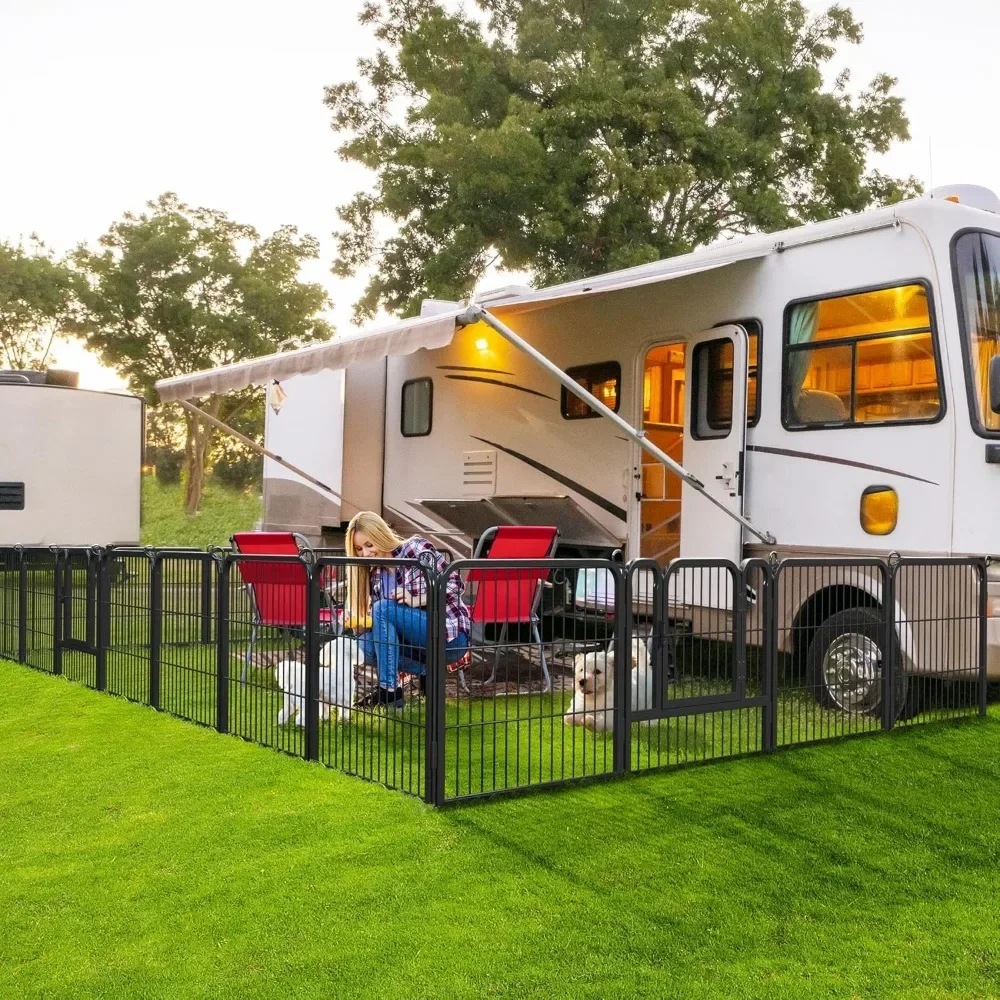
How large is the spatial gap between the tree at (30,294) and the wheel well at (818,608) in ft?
76.5

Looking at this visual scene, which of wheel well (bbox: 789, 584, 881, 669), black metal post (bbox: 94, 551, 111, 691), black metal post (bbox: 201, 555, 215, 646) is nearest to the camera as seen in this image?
wheel well (bbox: 789, 584, 881, 669)

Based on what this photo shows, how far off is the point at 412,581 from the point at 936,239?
3612mm

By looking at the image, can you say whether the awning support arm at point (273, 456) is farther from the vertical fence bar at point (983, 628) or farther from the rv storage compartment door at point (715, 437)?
the vertical fence bar at point (983, 628)

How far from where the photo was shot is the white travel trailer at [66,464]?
43.5 ft

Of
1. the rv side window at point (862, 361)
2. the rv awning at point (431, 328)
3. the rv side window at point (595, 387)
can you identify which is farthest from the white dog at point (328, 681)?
the rv side window at point (595, 387)

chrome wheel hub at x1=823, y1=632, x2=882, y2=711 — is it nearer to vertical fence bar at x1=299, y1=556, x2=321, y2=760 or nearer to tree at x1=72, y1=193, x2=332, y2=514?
vertical fence bar at x1=299, y1=556, x2=321, y2=760

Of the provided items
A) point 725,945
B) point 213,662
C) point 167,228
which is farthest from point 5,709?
point 167,228

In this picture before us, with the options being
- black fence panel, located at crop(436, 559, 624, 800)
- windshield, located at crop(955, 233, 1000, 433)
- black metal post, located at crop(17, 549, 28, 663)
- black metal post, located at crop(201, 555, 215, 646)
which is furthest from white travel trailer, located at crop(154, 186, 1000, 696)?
black metal post, located at crop(17, 549, 28, 663)

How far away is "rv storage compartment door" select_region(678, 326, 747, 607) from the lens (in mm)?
7168

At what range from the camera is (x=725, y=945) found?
308 centimetres

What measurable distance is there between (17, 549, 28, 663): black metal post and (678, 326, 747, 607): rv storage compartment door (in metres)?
4.56

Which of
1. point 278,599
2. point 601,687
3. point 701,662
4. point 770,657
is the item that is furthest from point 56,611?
point 770,657

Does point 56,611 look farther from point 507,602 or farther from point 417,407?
point 507,602

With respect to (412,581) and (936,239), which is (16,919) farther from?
(936,239)
